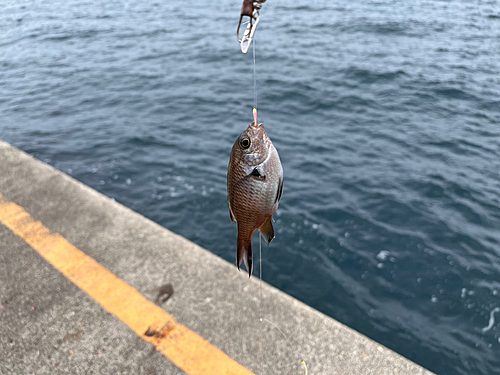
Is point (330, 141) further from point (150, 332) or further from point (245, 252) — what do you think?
point (245, 252)

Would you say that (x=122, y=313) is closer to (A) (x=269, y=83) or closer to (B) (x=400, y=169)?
(B) (x=400, y=169)

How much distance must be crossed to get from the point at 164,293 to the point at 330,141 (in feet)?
17.7

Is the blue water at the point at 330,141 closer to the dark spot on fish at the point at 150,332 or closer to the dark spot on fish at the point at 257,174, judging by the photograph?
the dark spot on fish at the point at 150,332

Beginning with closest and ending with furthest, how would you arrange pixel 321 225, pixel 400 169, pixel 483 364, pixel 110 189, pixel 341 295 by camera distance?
pixel 483 364, pixel 341 295, pixel 321 225, pixel 110 189, pixel 400 169

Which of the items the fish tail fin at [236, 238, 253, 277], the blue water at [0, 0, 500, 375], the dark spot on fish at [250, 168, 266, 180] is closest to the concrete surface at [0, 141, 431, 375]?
the fish tail fin at [236, 238, 253, 277]

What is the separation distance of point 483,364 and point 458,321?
0.55 metres

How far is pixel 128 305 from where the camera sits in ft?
11.0

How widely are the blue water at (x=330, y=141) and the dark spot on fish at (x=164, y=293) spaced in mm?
1834

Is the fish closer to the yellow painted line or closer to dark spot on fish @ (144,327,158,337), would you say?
the yellow painted line

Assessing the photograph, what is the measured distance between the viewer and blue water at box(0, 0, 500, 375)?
16.0 ft

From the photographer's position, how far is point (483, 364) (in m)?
4.07

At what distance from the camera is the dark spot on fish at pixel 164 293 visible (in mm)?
3398

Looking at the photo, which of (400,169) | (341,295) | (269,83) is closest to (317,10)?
(269,83)

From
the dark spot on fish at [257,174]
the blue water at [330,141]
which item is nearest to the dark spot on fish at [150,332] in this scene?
the dark spot on fish at [257,174]
